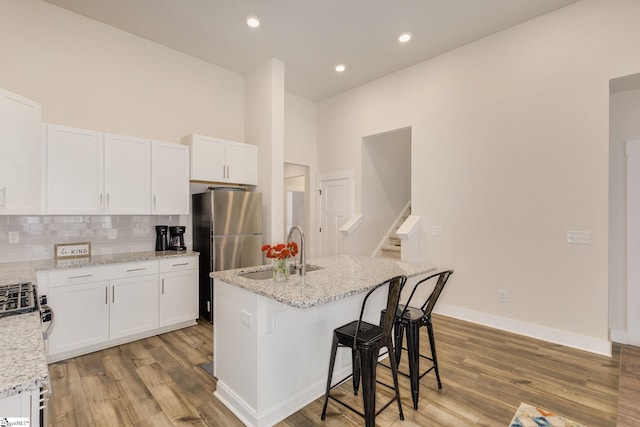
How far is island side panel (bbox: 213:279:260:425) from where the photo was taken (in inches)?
80.5

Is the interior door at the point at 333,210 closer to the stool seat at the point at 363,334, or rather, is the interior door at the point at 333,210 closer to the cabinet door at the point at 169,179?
the cabinet door at the point at 169,179

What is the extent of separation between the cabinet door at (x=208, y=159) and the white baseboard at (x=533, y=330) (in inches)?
142

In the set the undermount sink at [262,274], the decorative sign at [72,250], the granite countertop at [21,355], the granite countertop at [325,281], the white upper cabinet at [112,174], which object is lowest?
the granite countertop at [21,355]

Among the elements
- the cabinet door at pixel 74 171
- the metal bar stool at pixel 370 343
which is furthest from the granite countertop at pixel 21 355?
the cabinet door at pixel 74 171

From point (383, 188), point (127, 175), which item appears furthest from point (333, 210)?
point (127, 175)

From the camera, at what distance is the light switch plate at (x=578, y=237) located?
3180mm

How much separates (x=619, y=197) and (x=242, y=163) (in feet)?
15.0

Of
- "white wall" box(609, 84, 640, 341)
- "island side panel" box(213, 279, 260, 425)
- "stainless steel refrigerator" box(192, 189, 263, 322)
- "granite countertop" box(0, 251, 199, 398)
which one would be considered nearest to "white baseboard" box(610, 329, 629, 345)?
"white wall" box(609, 84, 640, 341)

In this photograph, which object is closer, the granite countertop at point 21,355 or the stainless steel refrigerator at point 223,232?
the granite countertop at point 21,355

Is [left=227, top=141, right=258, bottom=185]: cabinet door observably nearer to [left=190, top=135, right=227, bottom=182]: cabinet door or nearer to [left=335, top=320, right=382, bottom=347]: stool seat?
[left=190, top=135, right=227, bottom=182]: cabinet door

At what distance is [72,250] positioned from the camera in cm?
332

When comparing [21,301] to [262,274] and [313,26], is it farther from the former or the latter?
[313,26]

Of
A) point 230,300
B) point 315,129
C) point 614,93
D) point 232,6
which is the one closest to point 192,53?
point 232,6

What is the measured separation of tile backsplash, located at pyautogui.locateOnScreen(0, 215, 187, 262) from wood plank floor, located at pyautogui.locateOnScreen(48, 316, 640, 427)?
3.86 ft
